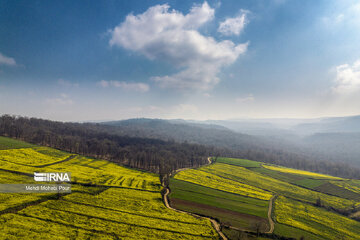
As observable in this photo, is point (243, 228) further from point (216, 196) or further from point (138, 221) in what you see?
point (138, 221)

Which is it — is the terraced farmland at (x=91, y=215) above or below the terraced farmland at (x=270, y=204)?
above

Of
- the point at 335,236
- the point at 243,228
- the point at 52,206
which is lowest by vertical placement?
the point at 335,236

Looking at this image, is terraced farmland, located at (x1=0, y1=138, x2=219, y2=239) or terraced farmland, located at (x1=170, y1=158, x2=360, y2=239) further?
terraced farmland, located at (x1=170, y1=158, x2=360, y2=239)

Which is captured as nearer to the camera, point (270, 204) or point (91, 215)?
point (91, 215)

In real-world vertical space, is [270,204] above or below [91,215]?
below

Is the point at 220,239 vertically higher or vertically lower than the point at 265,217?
higher

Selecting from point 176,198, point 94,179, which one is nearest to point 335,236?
point 176,198

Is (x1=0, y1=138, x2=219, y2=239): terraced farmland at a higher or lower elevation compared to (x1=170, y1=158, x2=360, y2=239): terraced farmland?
higher

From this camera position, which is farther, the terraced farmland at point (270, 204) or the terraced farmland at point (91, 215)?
the terraced farmland at point (270, 204)
